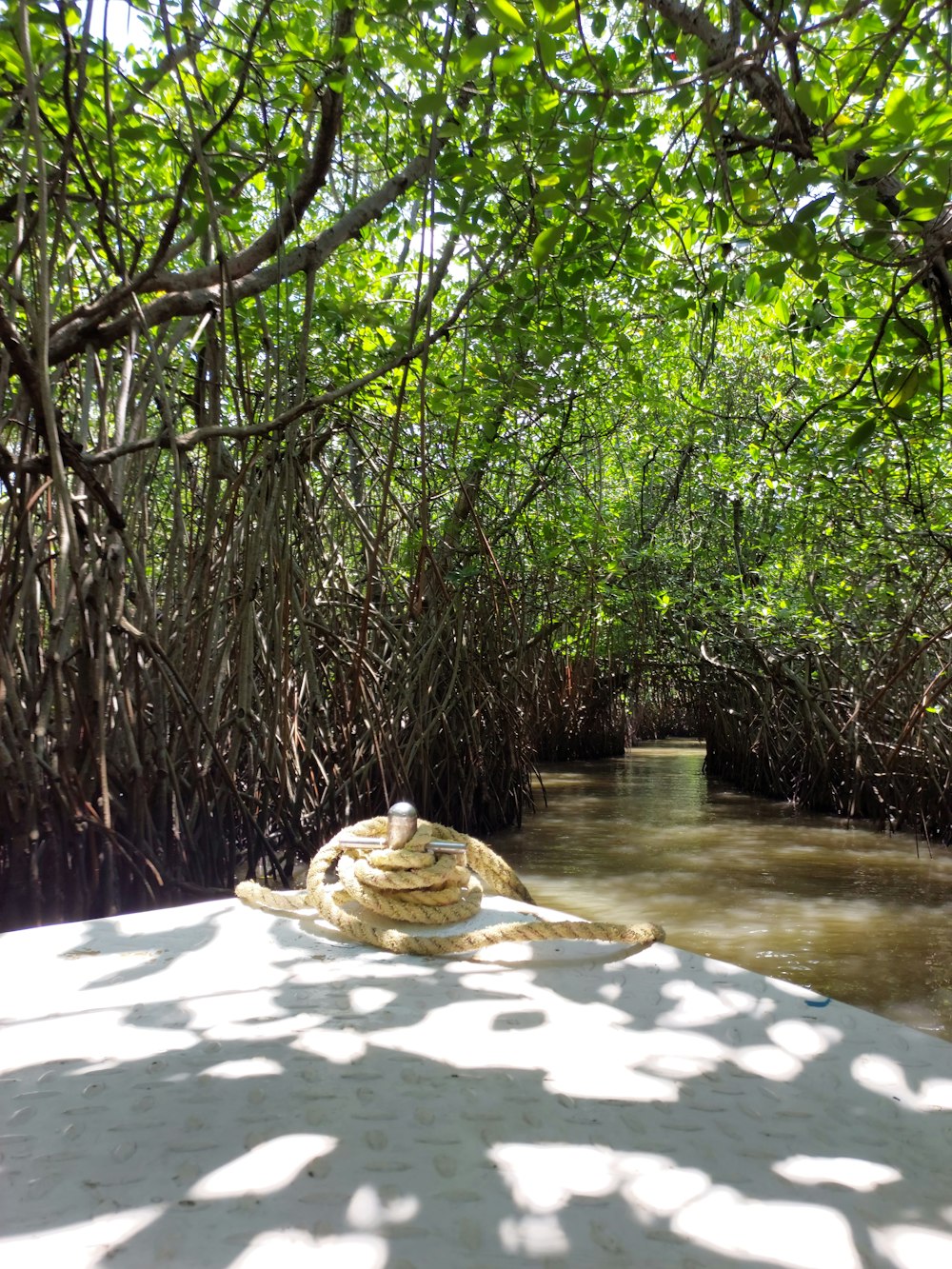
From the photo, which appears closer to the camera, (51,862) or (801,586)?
(51,862)

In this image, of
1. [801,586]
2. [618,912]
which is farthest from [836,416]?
[801,586]

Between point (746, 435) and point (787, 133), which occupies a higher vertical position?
point (746, 435)

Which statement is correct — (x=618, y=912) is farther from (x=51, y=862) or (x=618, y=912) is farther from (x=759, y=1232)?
(x=759, y=1232)

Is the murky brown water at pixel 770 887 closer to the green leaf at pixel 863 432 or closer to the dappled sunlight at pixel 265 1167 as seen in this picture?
the green leaf at pixel 863 432

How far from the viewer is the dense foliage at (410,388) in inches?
82.0

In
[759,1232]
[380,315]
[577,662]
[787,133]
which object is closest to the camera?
[759,1232]

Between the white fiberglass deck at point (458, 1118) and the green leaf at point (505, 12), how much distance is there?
1647 millimetres

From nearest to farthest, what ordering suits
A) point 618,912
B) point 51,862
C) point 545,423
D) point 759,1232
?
point 759,1232, point 51,862, point 618,912, point 545,423

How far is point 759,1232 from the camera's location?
880mm

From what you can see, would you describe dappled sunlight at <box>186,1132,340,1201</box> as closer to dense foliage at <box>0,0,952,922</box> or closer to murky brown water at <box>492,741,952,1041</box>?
dense foliage at <box>0,0,952,922</box>

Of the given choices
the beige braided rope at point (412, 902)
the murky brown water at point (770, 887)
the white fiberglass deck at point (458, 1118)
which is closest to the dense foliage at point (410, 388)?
the murky brown water at point (770, 887)

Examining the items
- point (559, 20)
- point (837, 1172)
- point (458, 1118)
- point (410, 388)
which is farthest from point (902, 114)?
point (410, 388)

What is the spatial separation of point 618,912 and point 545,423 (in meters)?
3.78

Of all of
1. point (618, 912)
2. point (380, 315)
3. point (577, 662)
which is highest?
point (380, 315)
